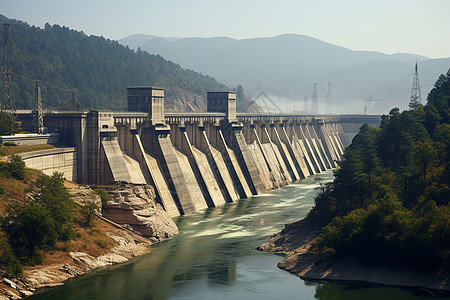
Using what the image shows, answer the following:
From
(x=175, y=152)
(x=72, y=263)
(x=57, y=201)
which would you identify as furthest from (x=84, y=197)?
(x=175, y=152)

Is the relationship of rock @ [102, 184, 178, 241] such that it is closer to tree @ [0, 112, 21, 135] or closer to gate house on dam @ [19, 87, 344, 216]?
gate house on dam @ [19, 87, 344, 216]

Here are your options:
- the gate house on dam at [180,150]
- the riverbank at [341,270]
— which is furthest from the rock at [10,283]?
the gate house on dam at [180,150]

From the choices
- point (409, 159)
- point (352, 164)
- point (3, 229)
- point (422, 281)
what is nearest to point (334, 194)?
point (352, 164)

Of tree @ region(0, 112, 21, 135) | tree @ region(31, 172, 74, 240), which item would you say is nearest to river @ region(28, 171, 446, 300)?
tree @ region(31, 172, 74, 240)

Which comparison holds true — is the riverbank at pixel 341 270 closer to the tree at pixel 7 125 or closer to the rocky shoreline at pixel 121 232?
the rocky shoreline at pixel 121 232

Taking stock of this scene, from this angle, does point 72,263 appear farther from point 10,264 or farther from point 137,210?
point 137,210

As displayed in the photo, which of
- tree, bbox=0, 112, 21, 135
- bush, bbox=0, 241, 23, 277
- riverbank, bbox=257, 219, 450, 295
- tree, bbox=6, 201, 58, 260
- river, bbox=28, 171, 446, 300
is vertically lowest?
river, bbox=28, 171, 446, 300
